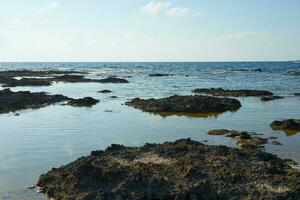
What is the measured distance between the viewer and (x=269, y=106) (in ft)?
109

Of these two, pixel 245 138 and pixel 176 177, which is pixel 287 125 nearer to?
pixel 245 138

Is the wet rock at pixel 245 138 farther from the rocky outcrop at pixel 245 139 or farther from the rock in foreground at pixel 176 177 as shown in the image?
the rock in foreground at pixel 176 177

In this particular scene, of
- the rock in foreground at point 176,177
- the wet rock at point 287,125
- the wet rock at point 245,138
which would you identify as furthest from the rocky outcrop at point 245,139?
the rock in foreground at point 176,177

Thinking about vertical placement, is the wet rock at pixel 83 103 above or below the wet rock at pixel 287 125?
below

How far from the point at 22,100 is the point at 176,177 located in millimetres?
24465

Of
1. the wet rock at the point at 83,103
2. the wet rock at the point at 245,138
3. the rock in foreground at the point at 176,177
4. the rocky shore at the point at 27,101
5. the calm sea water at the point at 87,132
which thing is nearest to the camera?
the rock in foreground at the point at 176,177

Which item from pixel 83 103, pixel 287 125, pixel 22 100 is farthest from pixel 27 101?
pixel 287 125

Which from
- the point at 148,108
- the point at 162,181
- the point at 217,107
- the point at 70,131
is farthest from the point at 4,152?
the point at 217,107

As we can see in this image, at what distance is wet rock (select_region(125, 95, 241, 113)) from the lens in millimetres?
30594

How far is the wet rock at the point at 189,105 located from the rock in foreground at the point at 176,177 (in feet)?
49.4

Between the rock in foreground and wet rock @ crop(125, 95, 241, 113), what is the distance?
15.0 m

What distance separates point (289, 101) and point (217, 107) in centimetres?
895

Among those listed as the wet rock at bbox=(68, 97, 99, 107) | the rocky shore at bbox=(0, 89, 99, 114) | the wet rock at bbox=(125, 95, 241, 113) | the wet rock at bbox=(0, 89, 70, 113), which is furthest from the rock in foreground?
the wet rock at bbox=(68, 97, 99, 107)

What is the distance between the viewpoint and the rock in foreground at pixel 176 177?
456 inches
